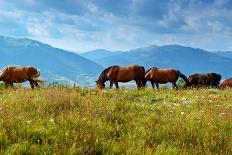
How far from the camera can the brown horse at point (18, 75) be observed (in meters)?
30.8

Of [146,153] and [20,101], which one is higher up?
[20,101]

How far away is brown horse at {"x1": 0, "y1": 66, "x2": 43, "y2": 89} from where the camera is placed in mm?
30828

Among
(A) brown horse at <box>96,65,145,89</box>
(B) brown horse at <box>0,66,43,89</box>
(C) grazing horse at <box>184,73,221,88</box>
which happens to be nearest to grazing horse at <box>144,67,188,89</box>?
(A) brown horse at <box>96,65,145,89</box>

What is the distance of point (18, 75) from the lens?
102ft

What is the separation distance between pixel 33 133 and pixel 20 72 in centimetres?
2172

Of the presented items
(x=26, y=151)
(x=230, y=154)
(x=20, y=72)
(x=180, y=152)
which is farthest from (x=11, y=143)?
(x=20, y=72)

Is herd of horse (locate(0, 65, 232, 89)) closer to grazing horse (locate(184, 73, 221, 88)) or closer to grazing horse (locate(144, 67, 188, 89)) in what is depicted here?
grazing horse (locate(144, 67, 188, 89))

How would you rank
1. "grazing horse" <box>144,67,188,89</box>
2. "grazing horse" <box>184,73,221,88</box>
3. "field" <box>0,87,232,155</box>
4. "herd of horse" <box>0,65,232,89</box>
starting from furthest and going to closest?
"grazing horse" <box>184,73,221,88</box>, "grazing horse" <box>144,67,188,89</box>, "herd of horse" <box>0,65,232,89</box>, "field" <box>0,87,232,155</box>

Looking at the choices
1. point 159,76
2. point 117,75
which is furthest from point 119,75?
point 159,76

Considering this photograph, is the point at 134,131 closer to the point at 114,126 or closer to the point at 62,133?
the point at 114,126

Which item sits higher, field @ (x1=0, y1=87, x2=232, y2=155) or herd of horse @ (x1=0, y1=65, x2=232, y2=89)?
herd of horse @ (x1=0, y1=65, x2=232, y2=89)

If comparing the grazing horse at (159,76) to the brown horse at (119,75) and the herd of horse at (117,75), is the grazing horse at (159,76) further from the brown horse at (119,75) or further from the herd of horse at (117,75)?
the brown horse at (119,75)

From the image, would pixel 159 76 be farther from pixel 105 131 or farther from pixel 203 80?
pixel 105 131

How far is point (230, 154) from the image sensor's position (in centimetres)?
980
